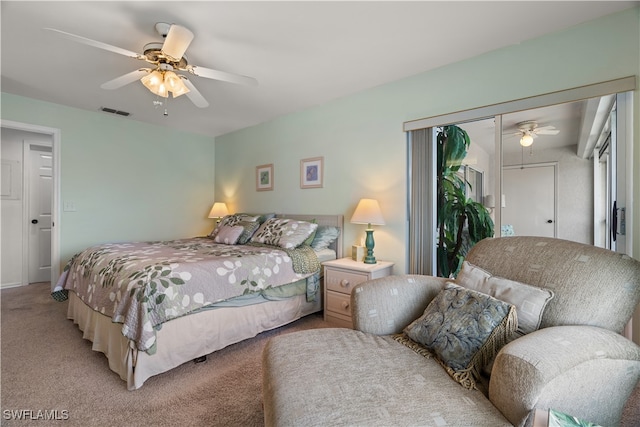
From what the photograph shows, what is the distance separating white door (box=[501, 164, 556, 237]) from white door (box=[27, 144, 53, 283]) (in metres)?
5.71

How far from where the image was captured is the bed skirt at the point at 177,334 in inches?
71.7

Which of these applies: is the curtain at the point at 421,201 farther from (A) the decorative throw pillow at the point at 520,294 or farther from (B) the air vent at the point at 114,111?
(B) the air vent at the point at 114,111

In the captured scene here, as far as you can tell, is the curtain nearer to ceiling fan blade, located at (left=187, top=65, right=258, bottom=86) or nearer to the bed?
the bed

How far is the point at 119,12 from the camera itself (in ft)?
6.02

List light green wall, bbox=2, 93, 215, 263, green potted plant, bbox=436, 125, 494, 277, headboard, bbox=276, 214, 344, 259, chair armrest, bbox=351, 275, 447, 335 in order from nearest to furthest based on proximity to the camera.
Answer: chair armrest, bbox=351, 275, 447, 335 → green potted plant, bbox=436, 125, 494, 277 → headboard, bbox=276, 214, 344, 259 → light green wall, bbox=2, 93, 215, 263

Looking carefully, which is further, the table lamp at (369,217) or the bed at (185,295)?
the table lamp at (369,217)

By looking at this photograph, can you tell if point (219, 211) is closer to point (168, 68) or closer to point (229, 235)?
point (229, 235)

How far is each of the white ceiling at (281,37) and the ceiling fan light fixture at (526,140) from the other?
2.23 ft

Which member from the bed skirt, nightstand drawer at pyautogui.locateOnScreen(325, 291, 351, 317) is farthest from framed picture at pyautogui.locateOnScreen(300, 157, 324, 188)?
the bed skirt

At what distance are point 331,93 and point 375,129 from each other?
63 centimetres

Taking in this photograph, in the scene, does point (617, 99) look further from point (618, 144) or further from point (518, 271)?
point (518, 271)

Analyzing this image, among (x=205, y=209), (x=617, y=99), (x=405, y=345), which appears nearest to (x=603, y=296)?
(x=405, y=345)

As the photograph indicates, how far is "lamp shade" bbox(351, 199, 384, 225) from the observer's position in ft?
8.94

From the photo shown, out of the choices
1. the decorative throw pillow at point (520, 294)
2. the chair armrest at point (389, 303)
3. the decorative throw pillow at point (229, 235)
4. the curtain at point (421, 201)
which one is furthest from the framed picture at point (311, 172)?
the decorative throw pillow at point (520, 294)
